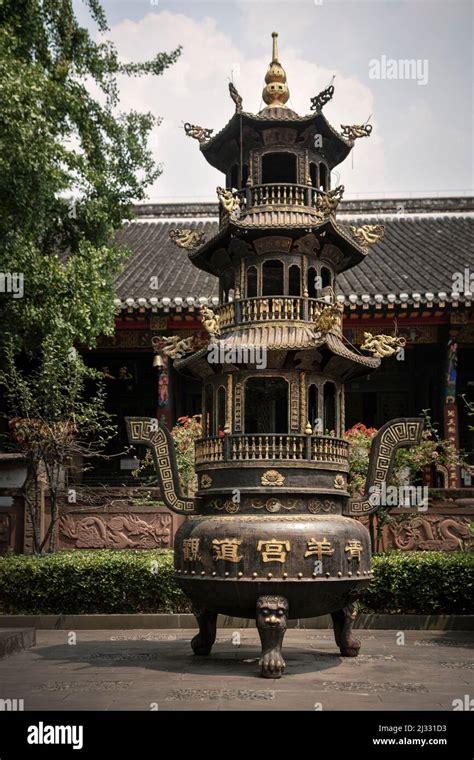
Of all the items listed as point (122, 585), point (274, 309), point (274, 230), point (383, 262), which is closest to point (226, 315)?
point (274, 309)

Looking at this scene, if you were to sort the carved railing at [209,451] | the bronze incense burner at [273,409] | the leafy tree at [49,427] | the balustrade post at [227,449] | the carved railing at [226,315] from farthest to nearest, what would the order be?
the leafy tree at [49,427], the carved railing at [226,315], the carved railing at [209,451], the balustrade post at [227,449], the bronze incense burner at [273,409]

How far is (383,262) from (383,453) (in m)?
12.2

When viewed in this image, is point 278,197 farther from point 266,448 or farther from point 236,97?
point 266,448

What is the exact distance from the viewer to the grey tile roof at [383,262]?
58.4 ft

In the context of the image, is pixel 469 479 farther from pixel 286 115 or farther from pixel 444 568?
pixel 286 115

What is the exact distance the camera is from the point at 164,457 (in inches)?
356

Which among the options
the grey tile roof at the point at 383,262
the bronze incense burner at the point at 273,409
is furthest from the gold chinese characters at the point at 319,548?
the grey tile roof at the point at 383,262

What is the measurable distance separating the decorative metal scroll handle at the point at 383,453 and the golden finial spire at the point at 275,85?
167 inches

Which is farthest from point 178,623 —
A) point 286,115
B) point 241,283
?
point 286,115

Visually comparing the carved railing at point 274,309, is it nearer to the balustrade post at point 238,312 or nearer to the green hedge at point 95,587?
the balustrade post at point 238,312

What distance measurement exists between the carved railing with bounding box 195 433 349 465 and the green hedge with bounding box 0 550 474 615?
13.6 ft

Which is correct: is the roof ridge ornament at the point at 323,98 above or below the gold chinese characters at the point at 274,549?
above

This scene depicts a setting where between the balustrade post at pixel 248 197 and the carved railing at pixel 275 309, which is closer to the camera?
the carved railing at pixel 275 309

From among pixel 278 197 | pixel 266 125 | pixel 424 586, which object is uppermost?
pixel 266 125
